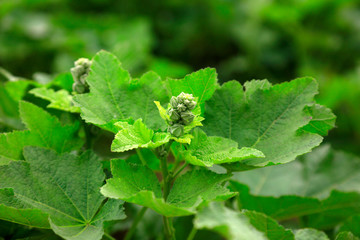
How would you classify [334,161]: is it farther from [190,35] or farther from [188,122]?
[190,35]

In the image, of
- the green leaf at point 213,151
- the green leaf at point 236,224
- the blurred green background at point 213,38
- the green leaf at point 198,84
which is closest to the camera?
the green leaf at point 236,224

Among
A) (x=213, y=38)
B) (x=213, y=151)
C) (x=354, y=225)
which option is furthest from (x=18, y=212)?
(x=213, y=38)

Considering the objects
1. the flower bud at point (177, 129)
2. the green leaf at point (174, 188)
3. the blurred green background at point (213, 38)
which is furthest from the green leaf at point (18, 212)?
the blurred green background at point (213, 38)

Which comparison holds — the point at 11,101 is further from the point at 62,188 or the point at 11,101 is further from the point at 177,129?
the point at 177,129

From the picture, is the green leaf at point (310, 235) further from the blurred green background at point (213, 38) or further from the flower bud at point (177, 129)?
the blurred green background at point (213, 38)

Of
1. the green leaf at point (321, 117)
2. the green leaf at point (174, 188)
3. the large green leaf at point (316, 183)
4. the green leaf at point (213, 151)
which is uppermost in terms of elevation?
the green leaf at point (321, 117)

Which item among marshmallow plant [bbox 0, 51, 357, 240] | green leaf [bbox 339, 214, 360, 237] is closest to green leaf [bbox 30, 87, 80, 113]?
marshmallow plant [bbox 0, 51, 357, 240]

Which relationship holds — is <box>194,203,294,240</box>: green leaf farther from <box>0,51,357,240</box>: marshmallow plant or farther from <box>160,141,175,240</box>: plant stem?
<box>160,141,175,240</box>: plant stem
